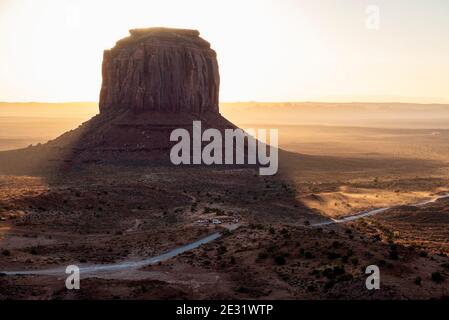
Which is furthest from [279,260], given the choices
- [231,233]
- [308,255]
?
[231,233]

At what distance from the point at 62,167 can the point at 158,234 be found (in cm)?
3690

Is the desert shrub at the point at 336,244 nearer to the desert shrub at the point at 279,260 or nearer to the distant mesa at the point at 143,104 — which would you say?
the desert shrub at the point at 279,260

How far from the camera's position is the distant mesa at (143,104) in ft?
248

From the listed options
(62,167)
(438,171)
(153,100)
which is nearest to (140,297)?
(62,167)

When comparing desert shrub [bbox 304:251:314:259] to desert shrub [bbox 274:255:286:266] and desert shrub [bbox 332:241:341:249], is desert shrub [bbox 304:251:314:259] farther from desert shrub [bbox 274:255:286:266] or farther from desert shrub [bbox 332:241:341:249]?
desert shrub [bbox 332:241:341:249]

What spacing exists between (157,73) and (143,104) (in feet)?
17.6

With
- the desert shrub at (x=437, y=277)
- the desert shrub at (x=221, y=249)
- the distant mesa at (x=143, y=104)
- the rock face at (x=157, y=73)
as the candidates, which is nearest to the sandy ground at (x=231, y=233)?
the desert shrub at (x=437, y=277)

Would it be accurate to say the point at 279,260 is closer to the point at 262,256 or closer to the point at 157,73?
the point at 262,256

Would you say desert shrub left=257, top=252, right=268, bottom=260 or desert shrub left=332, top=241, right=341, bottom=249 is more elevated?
desert shrub left=332, top=241, right=341, bottom=249

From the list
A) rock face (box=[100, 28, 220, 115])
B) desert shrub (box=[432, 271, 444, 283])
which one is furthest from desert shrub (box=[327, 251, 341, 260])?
rock face (box=[100, 28, 220, 115])

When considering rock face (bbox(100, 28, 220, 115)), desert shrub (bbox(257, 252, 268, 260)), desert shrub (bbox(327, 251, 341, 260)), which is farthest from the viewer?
rock face (bbox(100, 28, 220, 115))

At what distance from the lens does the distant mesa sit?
248 ft

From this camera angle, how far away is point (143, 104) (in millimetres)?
81812
